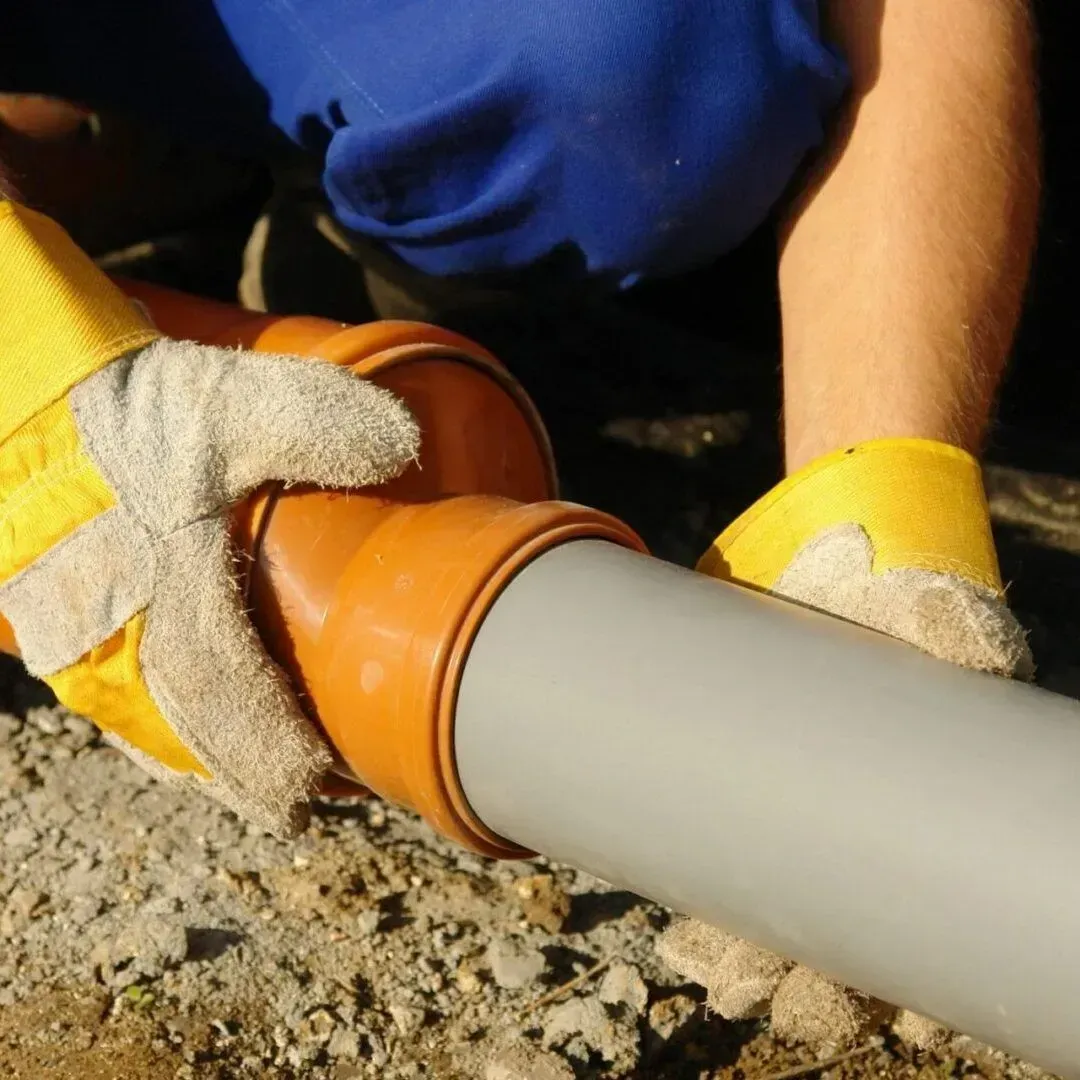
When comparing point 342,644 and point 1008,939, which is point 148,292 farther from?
point 1008,939

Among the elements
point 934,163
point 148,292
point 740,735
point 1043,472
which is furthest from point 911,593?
point 1043,472

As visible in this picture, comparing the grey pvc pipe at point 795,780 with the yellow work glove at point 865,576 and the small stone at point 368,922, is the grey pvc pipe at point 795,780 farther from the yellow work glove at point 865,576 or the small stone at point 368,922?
the small stone at point 368,922

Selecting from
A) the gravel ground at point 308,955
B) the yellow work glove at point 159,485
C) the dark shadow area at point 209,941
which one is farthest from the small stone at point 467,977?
the yellow work glove at point 159,485

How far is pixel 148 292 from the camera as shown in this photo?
125 cm

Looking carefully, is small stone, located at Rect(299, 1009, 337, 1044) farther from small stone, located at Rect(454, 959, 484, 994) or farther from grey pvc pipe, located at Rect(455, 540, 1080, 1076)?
grey pvc pipe, located at Rect(455, 540, 1080, 1076)

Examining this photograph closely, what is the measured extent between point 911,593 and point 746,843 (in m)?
0.23

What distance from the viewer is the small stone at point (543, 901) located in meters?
1.33

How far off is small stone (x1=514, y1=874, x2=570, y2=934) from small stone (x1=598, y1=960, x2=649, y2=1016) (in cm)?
8

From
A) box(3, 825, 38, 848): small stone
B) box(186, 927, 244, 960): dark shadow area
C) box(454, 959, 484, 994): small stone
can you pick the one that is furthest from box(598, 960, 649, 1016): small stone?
box(3, 825, 38, 848): small stone

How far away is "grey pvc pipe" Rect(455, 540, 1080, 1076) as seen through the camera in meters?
0.75

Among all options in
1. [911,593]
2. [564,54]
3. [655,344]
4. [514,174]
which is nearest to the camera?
[911,593]

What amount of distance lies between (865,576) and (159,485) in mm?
538

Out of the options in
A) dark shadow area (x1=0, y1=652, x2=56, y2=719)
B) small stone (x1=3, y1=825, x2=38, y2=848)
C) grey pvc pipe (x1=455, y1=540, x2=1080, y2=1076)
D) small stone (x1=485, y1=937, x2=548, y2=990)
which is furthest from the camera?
dark shadow area (x1=0, y1=652, x2=56, y2=719)

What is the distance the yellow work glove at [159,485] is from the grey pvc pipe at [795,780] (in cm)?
18
